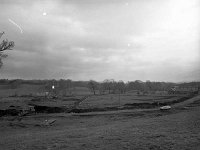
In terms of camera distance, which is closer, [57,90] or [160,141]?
[160,141]

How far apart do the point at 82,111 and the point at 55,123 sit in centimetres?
1327

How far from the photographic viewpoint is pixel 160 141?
14.1m

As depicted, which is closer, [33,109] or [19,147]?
[19,147]

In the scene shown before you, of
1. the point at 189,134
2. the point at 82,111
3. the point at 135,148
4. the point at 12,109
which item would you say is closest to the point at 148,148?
the point at 135,148

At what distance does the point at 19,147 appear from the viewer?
49.2 feet

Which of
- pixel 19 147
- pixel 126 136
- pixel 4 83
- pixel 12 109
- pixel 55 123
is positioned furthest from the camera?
pixel 4 83

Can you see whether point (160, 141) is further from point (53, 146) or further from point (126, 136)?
point (53, 146)

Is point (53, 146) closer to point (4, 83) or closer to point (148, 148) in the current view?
point (148, 148)

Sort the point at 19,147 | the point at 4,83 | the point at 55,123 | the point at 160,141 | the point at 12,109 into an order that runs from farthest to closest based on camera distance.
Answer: the point at 4,83
the point at 12,109
the point at 55,123
the point at 19,147
the point at 160,141

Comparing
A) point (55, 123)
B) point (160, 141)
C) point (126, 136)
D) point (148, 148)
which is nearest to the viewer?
point (148, 148)

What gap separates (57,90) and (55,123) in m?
107

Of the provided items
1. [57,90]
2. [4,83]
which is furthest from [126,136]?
[4,83]

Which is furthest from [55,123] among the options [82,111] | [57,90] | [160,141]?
[57,90]

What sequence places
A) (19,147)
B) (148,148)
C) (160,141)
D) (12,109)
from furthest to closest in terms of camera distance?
(12,109) → (19,147) → (160,141) → (148,148)
